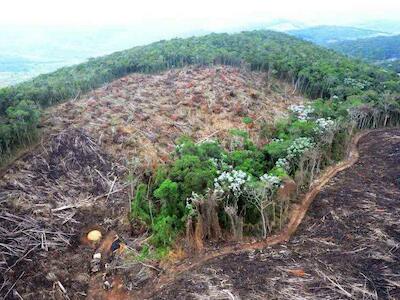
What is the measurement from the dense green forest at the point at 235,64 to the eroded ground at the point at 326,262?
42.9 ft

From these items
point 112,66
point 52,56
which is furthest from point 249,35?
point 52,56

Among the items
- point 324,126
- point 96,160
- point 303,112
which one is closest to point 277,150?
point 324,126

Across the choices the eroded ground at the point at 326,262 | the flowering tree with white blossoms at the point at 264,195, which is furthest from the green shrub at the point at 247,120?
the flowering tree with white blossoms at the point at 264,195

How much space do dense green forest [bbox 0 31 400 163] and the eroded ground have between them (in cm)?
1309

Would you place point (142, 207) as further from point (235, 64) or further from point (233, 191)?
point (235, 64)

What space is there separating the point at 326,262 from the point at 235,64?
2745cm

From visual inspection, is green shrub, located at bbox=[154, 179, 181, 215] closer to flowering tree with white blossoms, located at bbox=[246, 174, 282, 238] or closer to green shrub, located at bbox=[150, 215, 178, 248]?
green shrub, located at bbox=[150, 215, 178, 248]

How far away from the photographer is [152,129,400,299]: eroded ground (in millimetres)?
11070

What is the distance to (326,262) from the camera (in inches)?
484

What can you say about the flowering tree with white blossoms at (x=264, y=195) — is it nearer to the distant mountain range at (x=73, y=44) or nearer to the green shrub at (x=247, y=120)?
the green shrub at (x=247, y=120)

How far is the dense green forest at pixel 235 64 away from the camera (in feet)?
84.1

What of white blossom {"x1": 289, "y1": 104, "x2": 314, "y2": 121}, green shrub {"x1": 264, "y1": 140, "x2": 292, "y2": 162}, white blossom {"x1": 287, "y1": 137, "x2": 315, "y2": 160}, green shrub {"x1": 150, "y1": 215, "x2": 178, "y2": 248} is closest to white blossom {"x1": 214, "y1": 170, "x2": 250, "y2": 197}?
green shrub {"x1": 150, "y1": 215, "x2": 178, "y2": 248}

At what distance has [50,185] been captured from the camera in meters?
17.6

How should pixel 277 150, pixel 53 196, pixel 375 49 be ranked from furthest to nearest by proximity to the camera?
pixel 375 49, pixel 277 150, pixel 53 196
